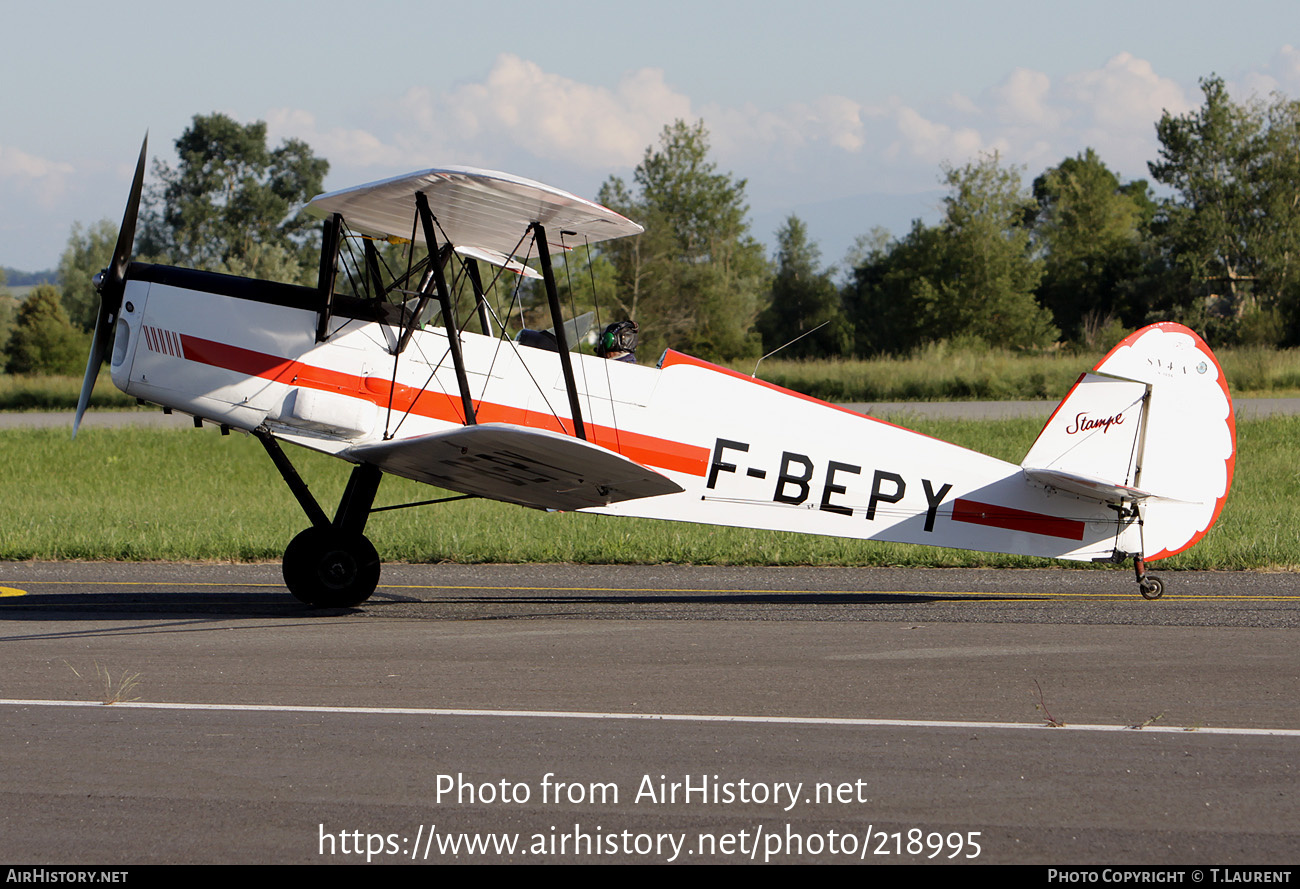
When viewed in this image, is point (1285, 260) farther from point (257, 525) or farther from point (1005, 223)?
point (257, 525)

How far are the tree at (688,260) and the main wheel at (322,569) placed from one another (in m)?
36.0

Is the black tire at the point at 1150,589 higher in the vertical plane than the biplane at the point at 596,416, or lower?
lower

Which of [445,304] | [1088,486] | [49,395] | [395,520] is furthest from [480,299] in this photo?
[49,395]

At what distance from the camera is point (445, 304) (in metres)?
7.54

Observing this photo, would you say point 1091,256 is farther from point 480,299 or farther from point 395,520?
point 480,299

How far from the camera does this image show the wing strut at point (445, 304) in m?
7.51

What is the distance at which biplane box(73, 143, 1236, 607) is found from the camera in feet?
26.7

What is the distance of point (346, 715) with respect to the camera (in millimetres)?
5453

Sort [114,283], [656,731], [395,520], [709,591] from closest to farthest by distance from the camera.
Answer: [656,731] < [114,283] < [709,591] < [395,520]

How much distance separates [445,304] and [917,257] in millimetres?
48440


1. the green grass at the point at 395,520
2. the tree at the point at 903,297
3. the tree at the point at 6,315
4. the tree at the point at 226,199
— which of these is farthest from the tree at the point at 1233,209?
the tree at the point at 6,315

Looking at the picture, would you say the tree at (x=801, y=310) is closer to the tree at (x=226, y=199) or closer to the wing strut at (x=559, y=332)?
the tree at (x=226, y=199)

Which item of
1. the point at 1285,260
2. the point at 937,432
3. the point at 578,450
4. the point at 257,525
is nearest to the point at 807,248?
the point at 1285,260

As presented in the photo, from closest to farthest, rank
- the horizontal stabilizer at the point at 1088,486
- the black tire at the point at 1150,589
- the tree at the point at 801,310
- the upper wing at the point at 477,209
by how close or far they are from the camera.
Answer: the upper wing at the point at 477,209 < the horizontal stabilizer at the point at 1088,486 < the black tire at the point at 1150,589 < the tree at the point at 801,310
